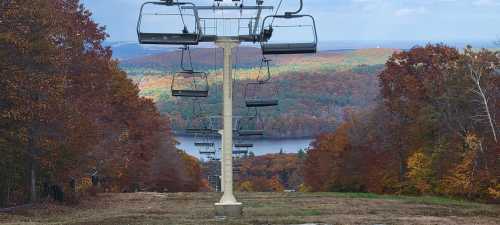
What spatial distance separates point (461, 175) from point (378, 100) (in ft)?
51.5

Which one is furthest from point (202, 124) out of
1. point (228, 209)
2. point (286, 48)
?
point (286, 48)

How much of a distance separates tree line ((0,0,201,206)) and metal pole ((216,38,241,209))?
8016mm

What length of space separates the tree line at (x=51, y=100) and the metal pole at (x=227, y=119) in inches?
316

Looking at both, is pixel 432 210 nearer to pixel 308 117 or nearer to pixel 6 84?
pixel 6 84

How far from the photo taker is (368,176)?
206 ft

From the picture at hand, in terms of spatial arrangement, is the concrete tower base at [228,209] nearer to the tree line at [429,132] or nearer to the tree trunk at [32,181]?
the tree trunk at [32,181]

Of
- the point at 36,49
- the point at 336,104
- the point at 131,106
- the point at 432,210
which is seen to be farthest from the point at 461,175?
the point at 336,104

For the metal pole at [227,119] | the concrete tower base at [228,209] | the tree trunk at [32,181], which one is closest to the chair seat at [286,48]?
the metal pole at [227,119]

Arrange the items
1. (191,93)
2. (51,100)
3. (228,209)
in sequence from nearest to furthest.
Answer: (228,209), (51,100), (191,93)

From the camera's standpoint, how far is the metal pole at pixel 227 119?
80.2 feet

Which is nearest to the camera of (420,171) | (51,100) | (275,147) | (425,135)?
(51,100)

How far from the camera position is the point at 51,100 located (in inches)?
1189

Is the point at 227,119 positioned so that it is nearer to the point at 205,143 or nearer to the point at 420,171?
the point at 205,143

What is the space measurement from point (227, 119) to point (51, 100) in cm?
904
